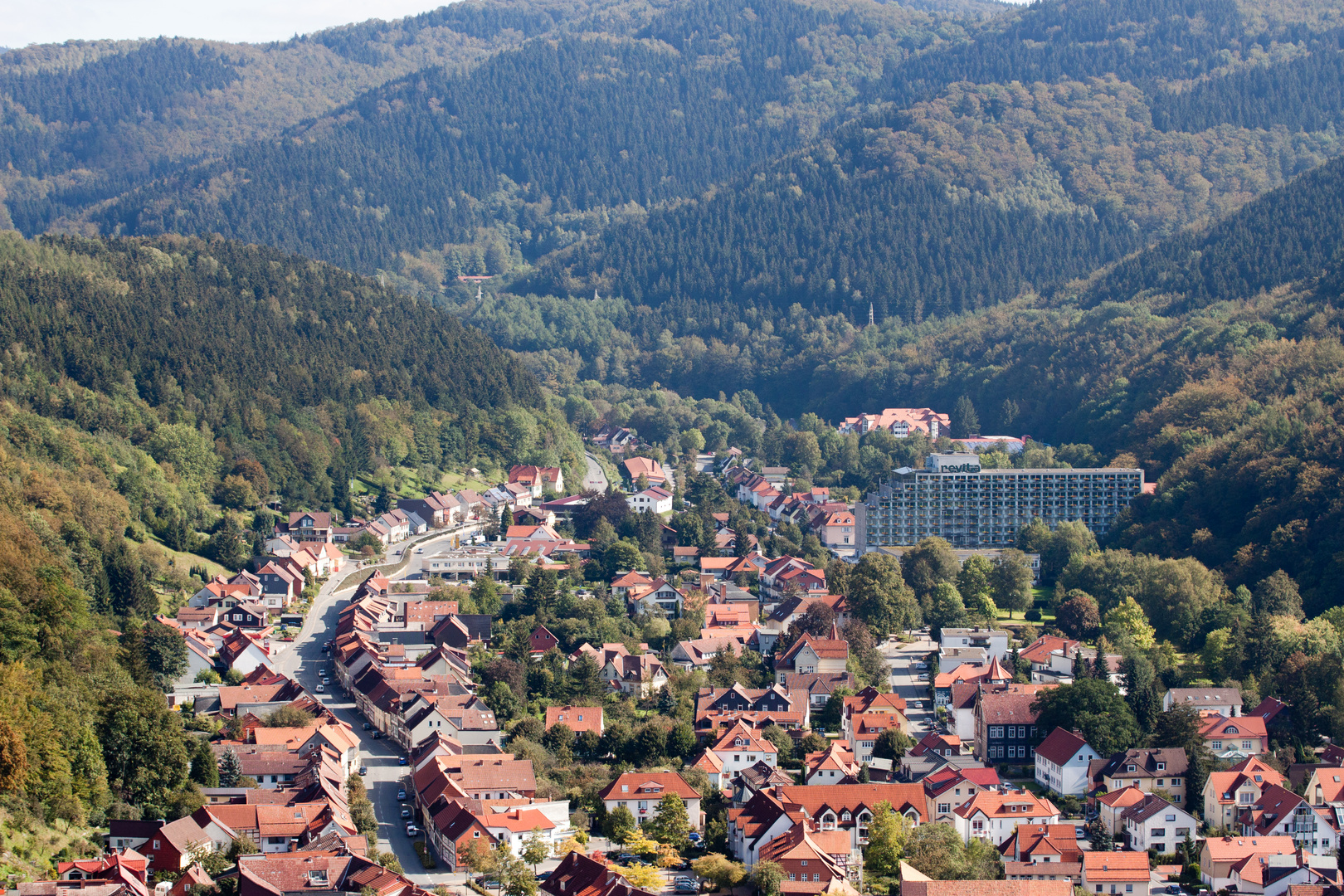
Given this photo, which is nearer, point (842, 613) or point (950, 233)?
point (842, 613)

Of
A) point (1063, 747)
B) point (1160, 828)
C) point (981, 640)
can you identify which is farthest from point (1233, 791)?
point (981, 640)

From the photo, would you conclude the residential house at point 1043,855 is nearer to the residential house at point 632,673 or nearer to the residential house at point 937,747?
the residential house at point 937,747

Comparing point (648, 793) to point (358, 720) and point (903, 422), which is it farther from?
point (903, 422)

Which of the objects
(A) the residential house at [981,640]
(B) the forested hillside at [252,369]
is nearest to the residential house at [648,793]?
(A) the residential house at [981,640]

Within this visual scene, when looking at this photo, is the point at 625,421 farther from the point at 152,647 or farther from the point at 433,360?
the point at 152,647

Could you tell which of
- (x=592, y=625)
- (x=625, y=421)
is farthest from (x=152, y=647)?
(x=625, y=421)
